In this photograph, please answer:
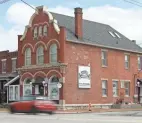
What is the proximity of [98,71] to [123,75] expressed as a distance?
4.98m

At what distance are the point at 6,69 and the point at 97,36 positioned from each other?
1525 centimetres

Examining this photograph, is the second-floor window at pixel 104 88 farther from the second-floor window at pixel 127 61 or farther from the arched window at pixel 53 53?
the arched window at pixel 53 53

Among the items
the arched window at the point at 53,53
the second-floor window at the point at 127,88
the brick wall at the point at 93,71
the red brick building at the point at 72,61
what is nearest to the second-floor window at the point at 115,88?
the red brick building at the point at 72,61

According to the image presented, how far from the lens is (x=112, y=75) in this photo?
51.7 meters

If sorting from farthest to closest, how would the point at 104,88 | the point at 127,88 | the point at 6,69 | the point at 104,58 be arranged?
the point at 6,69, the point at 127,88, the point at 104,58, the point at 104,88

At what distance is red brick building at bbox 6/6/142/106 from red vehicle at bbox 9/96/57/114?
43.2 feet

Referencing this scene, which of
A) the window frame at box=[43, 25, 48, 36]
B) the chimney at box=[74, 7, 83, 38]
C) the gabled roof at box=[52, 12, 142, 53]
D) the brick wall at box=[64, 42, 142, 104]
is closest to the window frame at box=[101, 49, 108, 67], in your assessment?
the brick wall at box=[64, 42, 142, 104]

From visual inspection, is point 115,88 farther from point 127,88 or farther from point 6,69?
point 6,69

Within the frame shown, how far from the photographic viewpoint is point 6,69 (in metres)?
59.8

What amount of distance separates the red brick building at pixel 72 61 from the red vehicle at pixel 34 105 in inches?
518

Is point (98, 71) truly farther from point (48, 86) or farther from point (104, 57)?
point (48, 86)

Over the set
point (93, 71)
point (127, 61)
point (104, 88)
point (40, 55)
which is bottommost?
point (104, 88)

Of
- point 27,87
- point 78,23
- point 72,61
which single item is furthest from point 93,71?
point 27,87

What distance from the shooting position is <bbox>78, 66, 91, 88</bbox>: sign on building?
47156 millimetres
